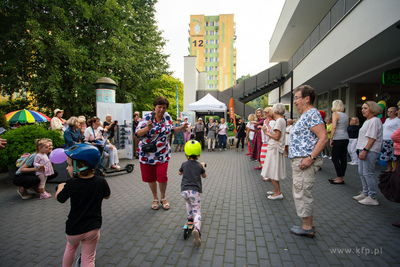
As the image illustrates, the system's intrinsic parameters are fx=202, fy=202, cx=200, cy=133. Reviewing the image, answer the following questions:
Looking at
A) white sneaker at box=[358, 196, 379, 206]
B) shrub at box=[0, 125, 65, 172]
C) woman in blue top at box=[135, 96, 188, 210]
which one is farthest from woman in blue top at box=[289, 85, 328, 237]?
shrub at box=[0, 125, 65, 172]

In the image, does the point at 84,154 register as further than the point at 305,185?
No

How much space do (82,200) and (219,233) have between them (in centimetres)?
202

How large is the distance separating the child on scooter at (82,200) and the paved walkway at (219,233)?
1.91 feet

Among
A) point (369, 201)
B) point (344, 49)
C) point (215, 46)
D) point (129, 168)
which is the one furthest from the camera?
point (215, 46)

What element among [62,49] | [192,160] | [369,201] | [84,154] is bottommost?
[369,201]

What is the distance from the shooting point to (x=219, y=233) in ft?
10.1

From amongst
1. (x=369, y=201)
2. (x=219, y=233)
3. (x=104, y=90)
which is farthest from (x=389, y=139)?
(x=104, y=90)

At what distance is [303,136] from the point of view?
2861 millimetres

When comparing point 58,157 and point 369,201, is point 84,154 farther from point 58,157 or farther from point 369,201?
point 369,201

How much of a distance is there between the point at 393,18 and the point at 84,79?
1643cm

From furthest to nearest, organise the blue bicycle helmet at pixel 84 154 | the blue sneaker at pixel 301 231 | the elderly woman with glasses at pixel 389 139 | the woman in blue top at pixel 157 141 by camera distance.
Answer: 1. the elderly woman with glasses at pixel 389 139
2. the woman in blue top at pixel 157 141
3. the blue sneaker at pixel 301 231
4. the blue bicycle helmet at pixel 84 154

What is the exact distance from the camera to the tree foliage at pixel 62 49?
1234 cm
